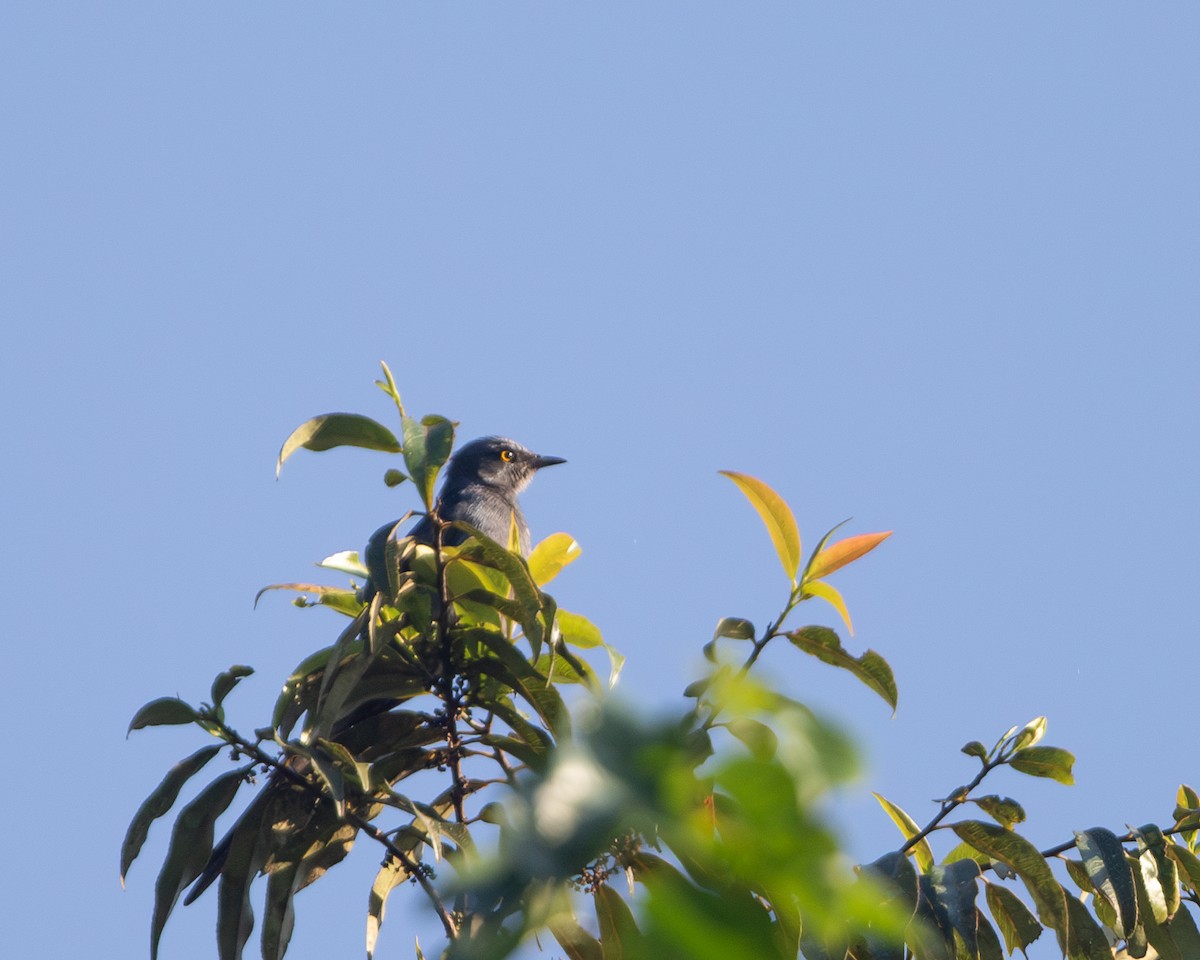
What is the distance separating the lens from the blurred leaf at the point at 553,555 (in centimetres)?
323

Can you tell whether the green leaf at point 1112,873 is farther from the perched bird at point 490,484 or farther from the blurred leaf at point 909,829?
the perched bird at point 490,484

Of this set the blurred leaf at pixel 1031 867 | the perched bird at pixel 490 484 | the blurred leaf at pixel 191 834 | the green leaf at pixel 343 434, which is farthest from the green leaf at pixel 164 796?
the perched bird at pixel 490 484

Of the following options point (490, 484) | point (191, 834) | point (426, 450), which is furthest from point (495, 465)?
point (426, 450)

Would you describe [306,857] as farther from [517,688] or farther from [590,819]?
[590,819]

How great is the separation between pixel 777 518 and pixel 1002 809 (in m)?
0.81

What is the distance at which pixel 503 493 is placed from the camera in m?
7.48

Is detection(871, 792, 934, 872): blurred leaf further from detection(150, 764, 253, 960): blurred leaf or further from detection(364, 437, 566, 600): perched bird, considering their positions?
detection(364, 437, 566, 600): perched bird

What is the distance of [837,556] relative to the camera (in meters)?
2.60

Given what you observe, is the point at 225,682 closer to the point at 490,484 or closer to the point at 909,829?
the point at 909,829

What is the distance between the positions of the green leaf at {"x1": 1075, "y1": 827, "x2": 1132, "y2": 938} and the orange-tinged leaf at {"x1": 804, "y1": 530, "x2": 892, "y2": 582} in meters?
0.77

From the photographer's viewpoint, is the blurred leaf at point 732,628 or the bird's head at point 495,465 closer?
the blurred leaf at point 732,628

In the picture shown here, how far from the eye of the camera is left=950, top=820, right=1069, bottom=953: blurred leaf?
2752 mm

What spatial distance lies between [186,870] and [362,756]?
45cm

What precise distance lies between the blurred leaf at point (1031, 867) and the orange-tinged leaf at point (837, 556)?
670 mm
